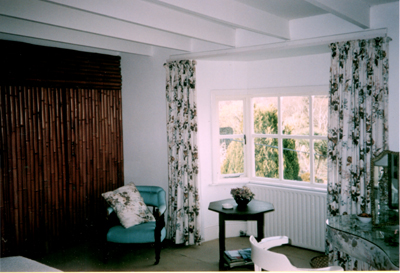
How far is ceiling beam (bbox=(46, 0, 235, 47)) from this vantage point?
2801 mm

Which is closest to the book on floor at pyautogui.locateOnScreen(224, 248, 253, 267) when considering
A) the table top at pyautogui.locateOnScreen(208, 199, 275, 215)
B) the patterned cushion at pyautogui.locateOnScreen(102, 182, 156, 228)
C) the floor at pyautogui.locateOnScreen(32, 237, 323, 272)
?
the floor at pyautogui.locateOnScreen(32, 237, 323, 272)

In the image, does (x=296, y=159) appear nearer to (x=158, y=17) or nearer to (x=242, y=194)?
(x=242, y=194)

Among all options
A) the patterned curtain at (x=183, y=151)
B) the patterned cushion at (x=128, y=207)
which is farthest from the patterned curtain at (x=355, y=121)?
the patterned cushion at (x=128, y=207)

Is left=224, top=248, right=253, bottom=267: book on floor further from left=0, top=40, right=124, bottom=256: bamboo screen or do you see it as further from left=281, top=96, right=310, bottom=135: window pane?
left=0, top=40, right=124, bottom=256: bamboo screen

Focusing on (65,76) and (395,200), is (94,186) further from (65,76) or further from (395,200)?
(395,200)

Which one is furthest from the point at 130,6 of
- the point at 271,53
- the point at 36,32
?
the point at 271,53

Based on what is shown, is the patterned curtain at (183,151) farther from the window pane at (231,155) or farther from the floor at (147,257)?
the window pane at (231,155)

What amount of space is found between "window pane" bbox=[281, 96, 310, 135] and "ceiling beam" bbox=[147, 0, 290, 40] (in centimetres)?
109

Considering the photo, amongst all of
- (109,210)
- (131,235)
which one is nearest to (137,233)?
(131,235)

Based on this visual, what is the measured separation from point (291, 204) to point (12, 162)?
3.60 metres

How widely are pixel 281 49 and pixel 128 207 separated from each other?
2.70 metres

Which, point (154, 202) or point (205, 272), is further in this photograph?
point (154, 202)

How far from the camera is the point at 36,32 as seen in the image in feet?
12.5

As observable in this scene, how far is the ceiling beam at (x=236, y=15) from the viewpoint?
2714 mm
